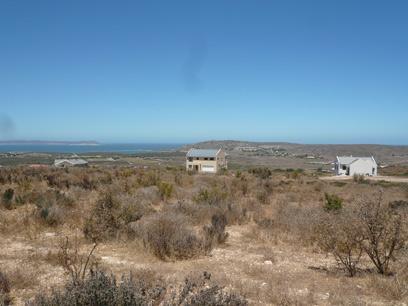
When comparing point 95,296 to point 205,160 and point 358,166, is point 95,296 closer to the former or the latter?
point 205,160

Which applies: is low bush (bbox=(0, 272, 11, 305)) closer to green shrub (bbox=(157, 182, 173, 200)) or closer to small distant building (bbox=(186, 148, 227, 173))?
green shrub (bbox=(157, 182, 173, 200))

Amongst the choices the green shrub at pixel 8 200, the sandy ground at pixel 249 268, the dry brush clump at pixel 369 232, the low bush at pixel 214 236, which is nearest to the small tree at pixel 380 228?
the dry brush clump at pixel 369 232

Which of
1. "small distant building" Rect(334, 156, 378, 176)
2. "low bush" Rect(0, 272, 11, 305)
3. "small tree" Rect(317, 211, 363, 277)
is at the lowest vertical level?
"small distant building" Rect(334, 156, 378, 176)

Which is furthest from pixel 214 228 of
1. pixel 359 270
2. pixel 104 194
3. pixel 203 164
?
pixel 203 164

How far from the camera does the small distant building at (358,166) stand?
61312mm

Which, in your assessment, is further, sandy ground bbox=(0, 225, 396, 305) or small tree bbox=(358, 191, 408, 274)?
small tree bbox=(358, 191, 408, 274)

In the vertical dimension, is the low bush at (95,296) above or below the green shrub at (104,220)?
above

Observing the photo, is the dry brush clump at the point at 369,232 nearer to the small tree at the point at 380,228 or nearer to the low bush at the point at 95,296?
the small tree at the point at 380,228

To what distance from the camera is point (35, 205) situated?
14.8 metres

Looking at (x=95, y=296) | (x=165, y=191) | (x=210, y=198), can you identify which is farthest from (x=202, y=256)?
(x=165, y=191)

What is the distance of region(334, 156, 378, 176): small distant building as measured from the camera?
6131 centimetres

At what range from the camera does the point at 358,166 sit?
2441 inches

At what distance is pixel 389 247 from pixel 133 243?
5.73 metres

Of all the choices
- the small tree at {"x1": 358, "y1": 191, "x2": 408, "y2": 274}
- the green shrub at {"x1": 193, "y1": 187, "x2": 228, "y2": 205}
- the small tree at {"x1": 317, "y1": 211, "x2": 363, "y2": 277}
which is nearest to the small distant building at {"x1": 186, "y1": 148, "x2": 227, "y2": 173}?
the green shrub at {"x1": 193, "y1": 187, "x2": 228, "y2": 205}
